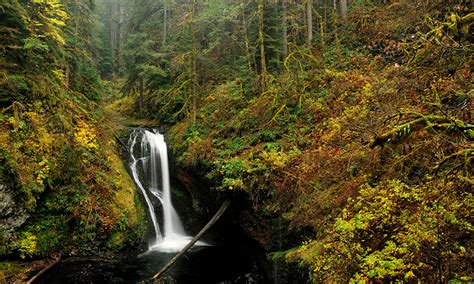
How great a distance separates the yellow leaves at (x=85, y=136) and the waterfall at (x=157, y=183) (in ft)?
9.65

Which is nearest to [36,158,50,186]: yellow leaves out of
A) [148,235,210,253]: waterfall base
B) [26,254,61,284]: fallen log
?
[26,254,61,284]: fallen log

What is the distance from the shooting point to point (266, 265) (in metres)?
11.0

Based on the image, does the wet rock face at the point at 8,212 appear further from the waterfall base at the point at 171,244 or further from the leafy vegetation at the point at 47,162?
the waterfall base at the point at 171,244

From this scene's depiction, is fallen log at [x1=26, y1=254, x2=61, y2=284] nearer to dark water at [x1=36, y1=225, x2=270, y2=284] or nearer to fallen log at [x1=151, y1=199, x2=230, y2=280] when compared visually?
dark water at [x1=36, y1=225, x2=270, y2=284]

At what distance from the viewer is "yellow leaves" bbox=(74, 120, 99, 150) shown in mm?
13242

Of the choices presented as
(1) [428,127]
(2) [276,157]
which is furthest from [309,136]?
(1) [428,127]

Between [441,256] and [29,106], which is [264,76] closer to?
[29,106]

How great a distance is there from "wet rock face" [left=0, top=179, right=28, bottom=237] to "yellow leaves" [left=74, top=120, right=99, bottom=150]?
3575mm

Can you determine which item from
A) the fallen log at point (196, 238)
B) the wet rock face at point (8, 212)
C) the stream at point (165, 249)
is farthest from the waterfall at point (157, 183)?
the wet rock face at point (8, 212)

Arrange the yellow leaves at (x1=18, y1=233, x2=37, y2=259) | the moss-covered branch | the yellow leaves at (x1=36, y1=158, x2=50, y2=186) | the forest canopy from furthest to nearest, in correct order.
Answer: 1. the yellow leaves at (x1=36, y1=158, x2=50, y2=186)
2. the yellow leaves at (x1=18, y1=233, x2=37, y2=259)
3. the forest canopy
4. the moss-covered branch

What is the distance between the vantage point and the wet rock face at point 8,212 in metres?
9.61

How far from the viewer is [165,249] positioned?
13.4 m

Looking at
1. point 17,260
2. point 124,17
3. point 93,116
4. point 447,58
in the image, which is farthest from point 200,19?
point 124,17

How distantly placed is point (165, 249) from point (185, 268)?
203cm
